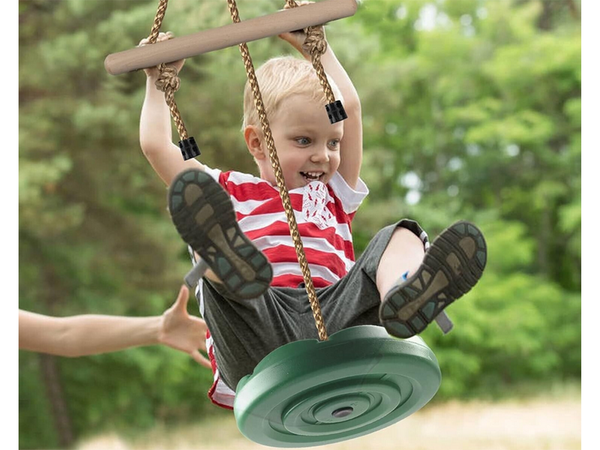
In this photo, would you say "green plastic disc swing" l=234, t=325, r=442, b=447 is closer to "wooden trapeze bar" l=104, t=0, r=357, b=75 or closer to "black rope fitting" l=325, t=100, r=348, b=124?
"black rope fitting" l=325, t=100, r=348, b=124

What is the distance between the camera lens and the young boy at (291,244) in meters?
1.05

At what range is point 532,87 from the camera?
659cm

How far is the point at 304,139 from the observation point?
1.41 meters

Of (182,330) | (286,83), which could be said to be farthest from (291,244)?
(182,330)

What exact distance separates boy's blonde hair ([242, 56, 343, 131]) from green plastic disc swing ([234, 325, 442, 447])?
1.41 ft

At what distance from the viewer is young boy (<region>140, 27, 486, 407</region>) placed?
3.46 ft

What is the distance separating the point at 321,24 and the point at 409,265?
38cm

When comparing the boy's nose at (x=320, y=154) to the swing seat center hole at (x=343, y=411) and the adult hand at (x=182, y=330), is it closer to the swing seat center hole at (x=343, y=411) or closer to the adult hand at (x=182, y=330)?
the swing seat center hole at (x=343, y=411)

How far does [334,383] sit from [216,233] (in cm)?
30

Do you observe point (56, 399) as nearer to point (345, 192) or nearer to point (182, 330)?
point (182, 330)

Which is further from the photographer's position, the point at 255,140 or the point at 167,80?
the point at 255,140

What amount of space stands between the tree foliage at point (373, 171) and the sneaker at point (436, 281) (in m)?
2.89
